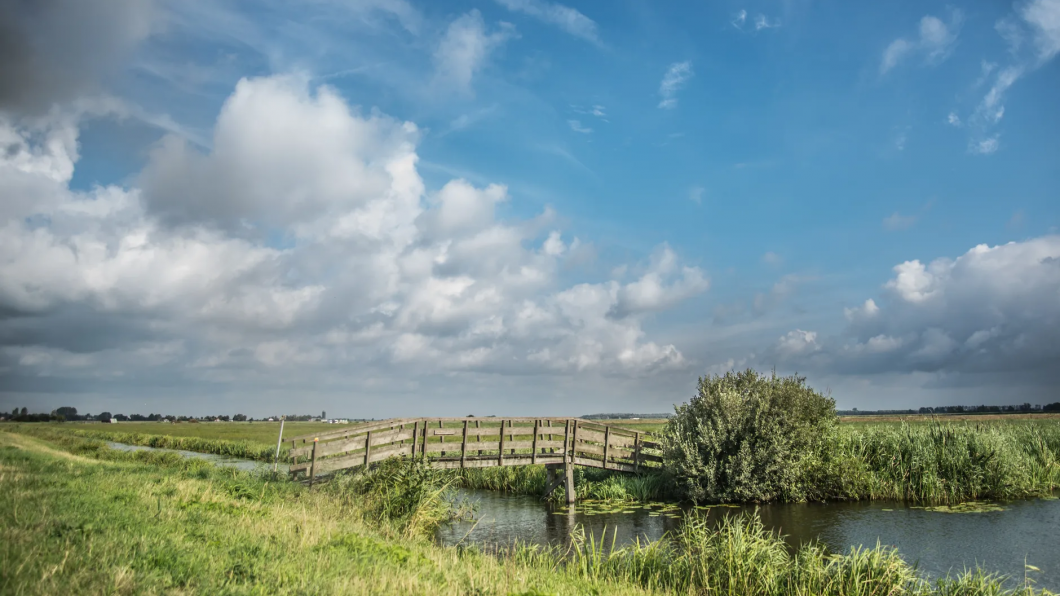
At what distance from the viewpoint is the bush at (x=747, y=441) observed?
2084 centimetres

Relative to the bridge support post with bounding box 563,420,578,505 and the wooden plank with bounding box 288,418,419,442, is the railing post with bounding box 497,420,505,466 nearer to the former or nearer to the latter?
the bridge support post with bounding box 563,420,578,505

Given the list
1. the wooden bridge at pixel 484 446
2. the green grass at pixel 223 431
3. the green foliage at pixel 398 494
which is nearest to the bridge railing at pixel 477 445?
the wooden bridge at pixel 484 446

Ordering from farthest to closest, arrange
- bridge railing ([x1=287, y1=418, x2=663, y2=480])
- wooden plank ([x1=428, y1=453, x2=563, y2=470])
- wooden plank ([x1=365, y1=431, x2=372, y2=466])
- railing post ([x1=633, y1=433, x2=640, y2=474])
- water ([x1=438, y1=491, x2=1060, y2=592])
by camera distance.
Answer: railing post ([x1=633, y1=433, x2=640, y2=474])
wooden plank ([x1=428, y1=453, x2=563, y2=470])
wooden plank ([x1=365, y1=431, x2=372, y2=466])
bridge railing ([x1=287, y1=418, x2=663, y2=480])
water ([x1=438, y1=491, x2=1060, y2=592])

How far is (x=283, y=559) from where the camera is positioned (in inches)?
311

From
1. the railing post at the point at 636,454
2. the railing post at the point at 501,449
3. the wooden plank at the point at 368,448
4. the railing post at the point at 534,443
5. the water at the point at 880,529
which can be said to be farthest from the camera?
the railing post at the point at 636,454

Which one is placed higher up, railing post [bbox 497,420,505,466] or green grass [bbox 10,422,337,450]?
railing post [bbox 497,420,505,466]

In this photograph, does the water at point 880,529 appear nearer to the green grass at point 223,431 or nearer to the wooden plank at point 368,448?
the wooden plank at point 368,448

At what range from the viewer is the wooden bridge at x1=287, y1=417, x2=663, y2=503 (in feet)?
63.5

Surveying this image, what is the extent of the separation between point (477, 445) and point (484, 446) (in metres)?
0.36

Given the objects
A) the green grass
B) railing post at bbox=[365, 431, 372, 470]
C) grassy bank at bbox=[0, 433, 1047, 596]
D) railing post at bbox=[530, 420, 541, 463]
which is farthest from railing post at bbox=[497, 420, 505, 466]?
the green grass

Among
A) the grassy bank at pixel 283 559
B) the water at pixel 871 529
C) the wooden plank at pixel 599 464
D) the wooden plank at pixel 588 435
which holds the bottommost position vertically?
the water at pixel 871 529

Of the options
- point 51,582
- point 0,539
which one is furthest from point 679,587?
point 0,539

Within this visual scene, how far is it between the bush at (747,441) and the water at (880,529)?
1044 mm

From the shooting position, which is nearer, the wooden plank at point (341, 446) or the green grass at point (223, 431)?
the wooden plank at point (341, 446)
